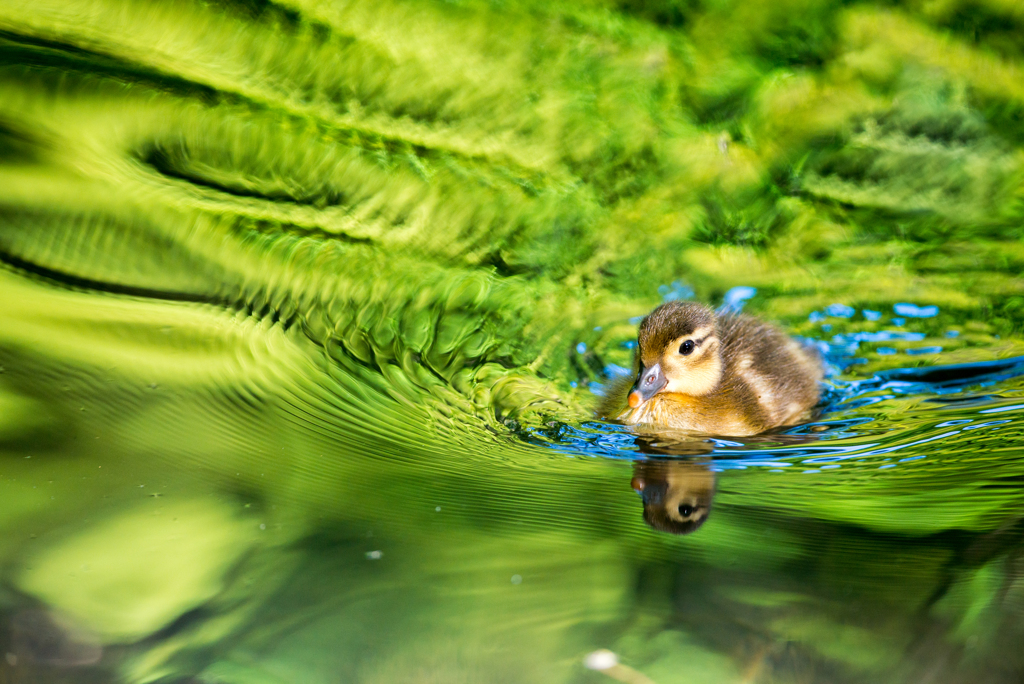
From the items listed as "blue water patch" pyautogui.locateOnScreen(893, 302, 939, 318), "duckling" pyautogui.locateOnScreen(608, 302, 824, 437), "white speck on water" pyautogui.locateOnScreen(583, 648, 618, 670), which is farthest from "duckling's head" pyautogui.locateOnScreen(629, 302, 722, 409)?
"white speck on water" pyautogui.locateOnScreen(583, 648, 618, 670)

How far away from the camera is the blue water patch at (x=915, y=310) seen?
2.25 m

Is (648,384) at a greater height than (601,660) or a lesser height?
greater

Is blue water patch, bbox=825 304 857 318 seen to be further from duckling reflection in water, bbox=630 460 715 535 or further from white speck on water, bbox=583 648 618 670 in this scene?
white speck on water, bbox=583 648 618 670

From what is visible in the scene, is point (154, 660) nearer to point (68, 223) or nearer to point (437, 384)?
point (437, 384)

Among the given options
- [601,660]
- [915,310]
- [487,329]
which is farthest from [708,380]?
[601,660]

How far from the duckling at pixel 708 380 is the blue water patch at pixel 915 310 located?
18.2 inches

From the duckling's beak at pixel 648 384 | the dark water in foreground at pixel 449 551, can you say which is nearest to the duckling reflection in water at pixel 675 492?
the dark water in foreground at pixel 449 551

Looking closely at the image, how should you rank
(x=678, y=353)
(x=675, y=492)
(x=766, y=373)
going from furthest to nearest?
(x=766, y=373) < (x=678, y=353) < (x=675, y=492)

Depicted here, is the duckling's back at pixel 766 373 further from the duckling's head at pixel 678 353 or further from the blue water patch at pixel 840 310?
the blue water patch at pixel 840 310

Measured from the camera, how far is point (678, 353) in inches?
70.4

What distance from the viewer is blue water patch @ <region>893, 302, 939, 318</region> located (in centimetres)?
225

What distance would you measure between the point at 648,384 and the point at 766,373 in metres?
0.31

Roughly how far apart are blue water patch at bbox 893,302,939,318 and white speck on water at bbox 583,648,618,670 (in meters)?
1.63

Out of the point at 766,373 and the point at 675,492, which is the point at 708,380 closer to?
the point at 766,373
